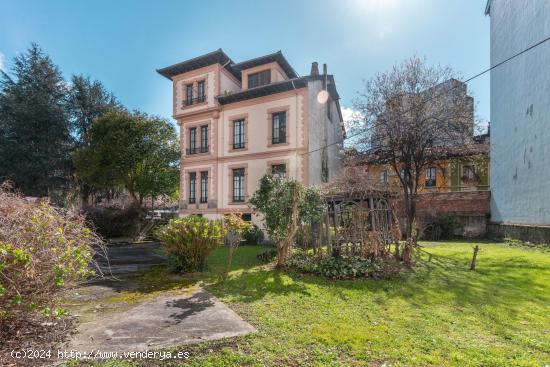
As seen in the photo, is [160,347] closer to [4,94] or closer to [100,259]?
[100,259]

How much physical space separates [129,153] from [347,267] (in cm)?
1719

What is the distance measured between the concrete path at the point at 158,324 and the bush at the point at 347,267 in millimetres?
2865

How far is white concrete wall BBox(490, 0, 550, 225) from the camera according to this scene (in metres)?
10.6

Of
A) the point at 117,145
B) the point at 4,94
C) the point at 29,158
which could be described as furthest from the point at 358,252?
the point at 4,94

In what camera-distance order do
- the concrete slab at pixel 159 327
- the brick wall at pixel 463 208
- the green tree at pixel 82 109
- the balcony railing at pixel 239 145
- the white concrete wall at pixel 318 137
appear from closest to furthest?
the concrete slab at pixel 159 327 → the white concrete wall at pixel 318 137 → the brick wall at pixel 463 208 → the balcony railing at pixel 239 145 → the green tree at pixel 82 109

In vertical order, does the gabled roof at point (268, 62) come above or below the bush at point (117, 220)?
above

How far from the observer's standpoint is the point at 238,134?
17422 millimetres

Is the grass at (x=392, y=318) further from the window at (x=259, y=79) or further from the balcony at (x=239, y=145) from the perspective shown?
the window at (x=259, y=79)

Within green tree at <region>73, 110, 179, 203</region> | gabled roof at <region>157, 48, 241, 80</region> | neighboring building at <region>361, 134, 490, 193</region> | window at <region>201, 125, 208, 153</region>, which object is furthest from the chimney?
green tree at <region>73, 110, 179, 203</region>

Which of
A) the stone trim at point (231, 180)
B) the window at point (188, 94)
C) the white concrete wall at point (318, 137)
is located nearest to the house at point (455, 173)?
the white concrete wall at point (318, 137)

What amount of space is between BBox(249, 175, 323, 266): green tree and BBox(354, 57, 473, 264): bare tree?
4.02 meters

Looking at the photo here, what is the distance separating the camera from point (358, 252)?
7.82 metres

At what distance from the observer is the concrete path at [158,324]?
3.47 metres

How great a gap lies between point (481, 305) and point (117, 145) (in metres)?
20.0
